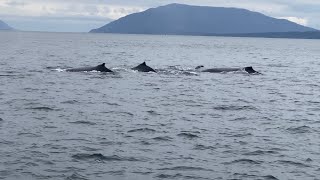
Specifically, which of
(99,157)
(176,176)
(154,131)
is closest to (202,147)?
(154,131)

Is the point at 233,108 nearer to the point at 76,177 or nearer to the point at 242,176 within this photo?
the point at 242,176

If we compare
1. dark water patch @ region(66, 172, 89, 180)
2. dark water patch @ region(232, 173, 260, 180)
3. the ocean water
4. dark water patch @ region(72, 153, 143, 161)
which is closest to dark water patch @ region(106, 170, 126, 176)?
the ocean water

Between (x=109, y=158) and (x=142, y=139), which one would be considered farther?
(x=142, y=139)

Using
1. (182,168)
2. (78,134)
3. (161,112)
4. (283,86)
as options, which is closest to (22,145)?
(78,134)

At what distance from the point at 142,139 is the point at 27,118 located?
6.88m

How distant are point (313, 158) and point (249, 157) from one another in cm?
242

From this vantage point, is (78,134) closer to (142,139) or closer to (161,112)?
(142,139)

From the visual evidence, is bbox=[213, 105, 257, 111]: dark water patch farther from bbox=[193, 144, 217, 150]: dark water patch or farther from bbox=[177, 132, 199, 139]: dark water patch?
bbox=[193, 144, 217, 150]: dark water patch

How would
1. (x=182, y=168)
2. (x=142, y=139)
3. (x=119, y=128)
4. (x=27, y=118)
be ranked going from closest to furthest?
(x=182, y=168), (x=142, y=139), (x=119, y=128), (x=27, y=118)

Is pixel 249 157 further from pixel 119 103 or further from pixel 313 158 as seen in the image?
pixel 119 103

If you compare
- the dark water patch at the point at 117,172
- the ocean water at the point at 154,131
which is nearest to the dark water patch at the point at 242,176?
the ocean water at the point at 154,131

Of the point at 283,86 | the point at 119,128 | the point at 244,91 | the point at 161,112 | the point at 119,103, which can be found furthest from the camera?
the point at 283,86

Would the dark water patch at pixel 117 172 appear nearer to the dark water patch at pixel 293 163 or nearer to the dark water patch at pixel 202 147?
the dark water patch at pixel 202 147

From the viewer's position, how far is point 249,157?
20156mm
